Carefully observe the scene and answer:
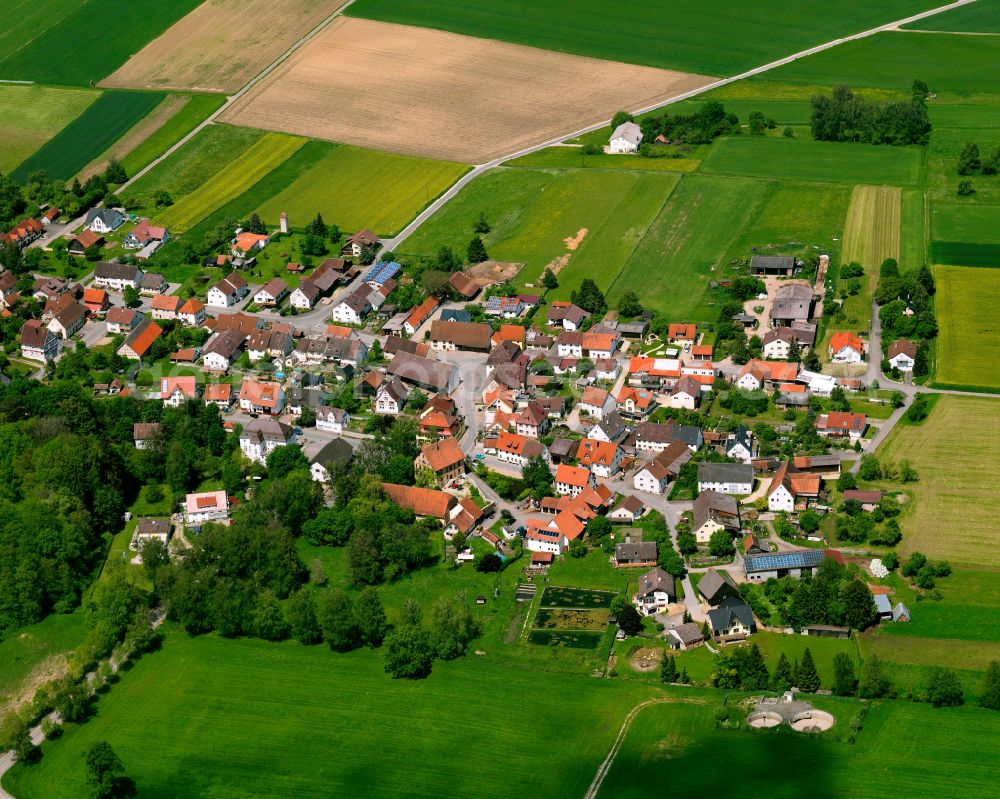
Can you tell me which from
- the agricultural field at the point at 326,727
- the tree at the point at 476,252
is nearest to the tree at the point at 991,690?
the agricultural field at the point at 326,727

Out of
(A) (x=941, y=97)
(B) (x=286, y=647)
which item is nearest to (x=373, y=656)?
(B) (x=286, y=647)

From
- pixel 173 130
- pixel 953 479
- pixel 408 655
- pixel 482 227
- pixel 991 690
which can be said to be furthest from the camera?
pixel 173 130

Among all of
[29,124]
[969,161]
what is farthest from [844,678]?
[29,124]

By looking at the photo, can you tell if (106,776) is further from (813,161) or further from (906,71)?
(906,71)

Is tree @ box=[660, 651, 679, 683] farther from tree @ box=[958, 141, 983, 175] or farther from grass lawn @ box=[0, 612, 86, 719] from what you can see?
tree @ box=[958, 141, 983, 175]

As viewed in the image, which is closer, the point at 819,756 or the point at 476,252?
the point at 819,756

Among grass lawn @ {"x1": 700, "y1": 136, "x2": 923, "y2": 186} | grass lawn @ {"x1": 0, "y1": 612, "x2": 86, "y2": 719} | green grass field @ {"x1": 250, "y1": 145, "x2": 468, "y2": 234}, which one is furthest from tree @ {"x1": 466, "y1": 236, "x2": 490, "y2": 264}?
grass lawn @ {"x1": 0, "y1": 612, "x2": 86, "y2": 719}
